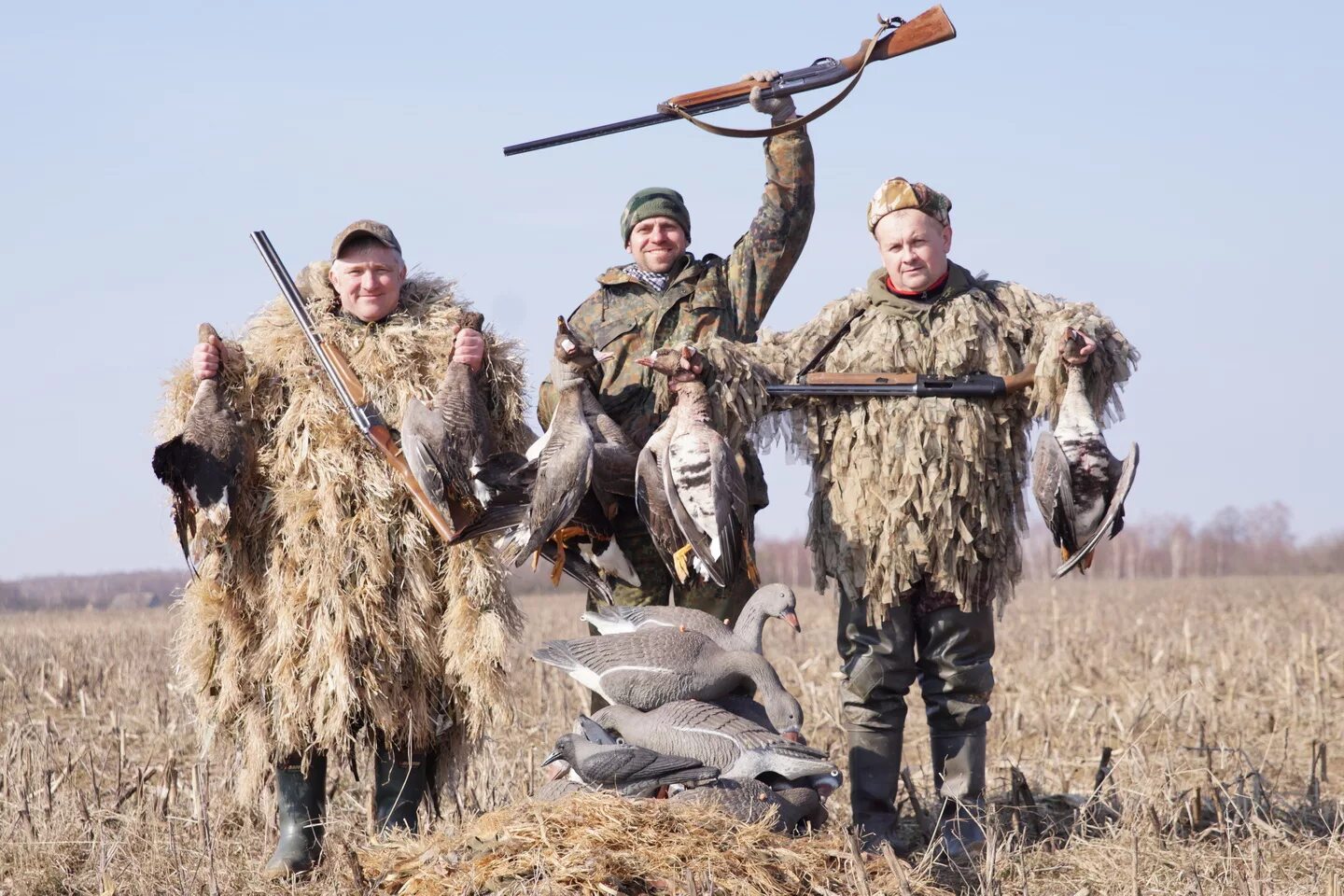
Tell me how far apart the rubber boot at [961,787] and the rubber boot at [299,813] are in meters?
2.42

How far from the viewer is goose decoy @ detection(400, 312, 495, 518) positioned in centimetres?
461

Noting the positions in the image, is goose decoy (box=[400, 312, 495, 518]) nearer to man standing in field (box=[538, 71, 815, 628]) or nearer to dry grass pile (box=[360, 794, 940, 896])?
man standing in field (box=[538, 71, 815, 628])

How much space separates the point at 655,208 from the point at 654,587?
59.8 inches

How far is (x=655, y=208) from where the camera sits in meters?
5.12

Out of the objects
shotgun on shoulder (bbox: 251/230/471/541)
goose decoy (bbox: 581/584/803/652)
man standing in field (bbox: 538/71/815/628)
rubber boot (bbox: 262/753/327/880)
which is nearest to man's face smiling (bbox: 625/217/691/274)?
man standing in field (bbox: 538/71/815/628)

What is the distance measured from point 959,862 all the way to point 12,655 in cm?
829

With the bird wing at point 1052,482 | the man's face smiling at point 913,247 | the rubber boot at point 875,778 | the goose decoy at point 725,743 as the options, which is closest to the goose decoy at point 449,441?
the goose decoy at point 725,743

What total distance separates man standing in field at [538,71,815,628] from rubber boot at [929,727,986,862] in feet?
3.28

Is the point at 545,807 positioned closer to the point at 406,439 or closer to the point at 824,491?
the point at 406,439

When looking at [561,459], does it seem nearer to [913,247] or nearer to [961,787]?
[913,247]

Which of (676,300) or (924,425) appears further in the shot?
(676,300)

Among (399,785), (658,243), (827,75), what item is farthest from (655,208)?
(399,785)

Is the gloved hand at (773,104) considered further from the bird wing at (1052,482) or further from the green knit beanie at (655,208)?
the bird wing at (1052,482)

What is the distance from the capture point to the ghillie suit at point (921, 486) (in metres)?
4.84
